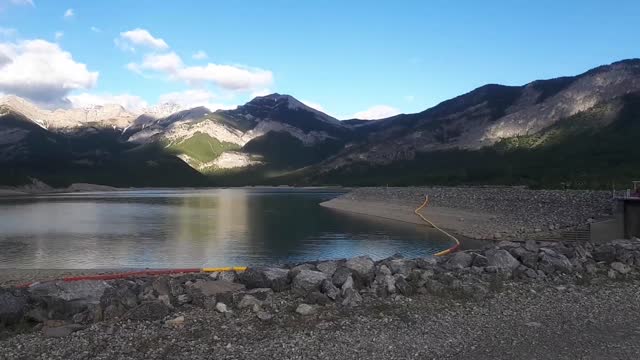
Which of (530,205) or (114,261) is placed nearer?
(114,261)

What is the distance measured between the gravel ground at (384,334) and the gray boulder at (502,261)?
3.95 m

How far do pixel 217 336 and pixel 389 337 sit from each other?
4.20m

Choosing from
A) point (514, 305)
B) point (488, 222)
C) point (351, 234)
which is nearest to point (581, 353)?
point (514, 305)

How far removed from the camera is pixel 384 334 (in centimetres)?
1285

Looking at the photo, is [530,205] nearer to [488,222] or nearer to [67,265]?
[488,222]

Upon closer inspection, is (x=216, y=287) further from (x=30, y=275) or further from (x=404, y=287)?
(x=30, y=275)

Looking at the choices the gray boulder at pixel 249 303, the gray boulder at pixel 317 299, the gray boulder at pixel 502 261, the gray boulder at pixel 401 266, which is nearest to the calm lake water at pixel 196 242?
the gray boulder at pixel 401 266

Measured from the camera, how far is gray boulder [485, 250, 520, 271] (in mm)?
20062

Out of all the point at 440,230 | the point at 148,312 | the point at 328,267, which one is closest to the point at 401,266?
the point at 328,267

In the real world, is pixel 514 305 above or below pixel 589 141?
below

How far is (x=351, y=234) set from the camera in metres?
56.8

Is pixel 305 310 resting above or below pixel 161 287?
below

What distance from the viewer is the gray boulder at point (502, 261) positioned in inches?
790

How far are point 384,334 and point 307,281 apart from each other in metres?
4.44
